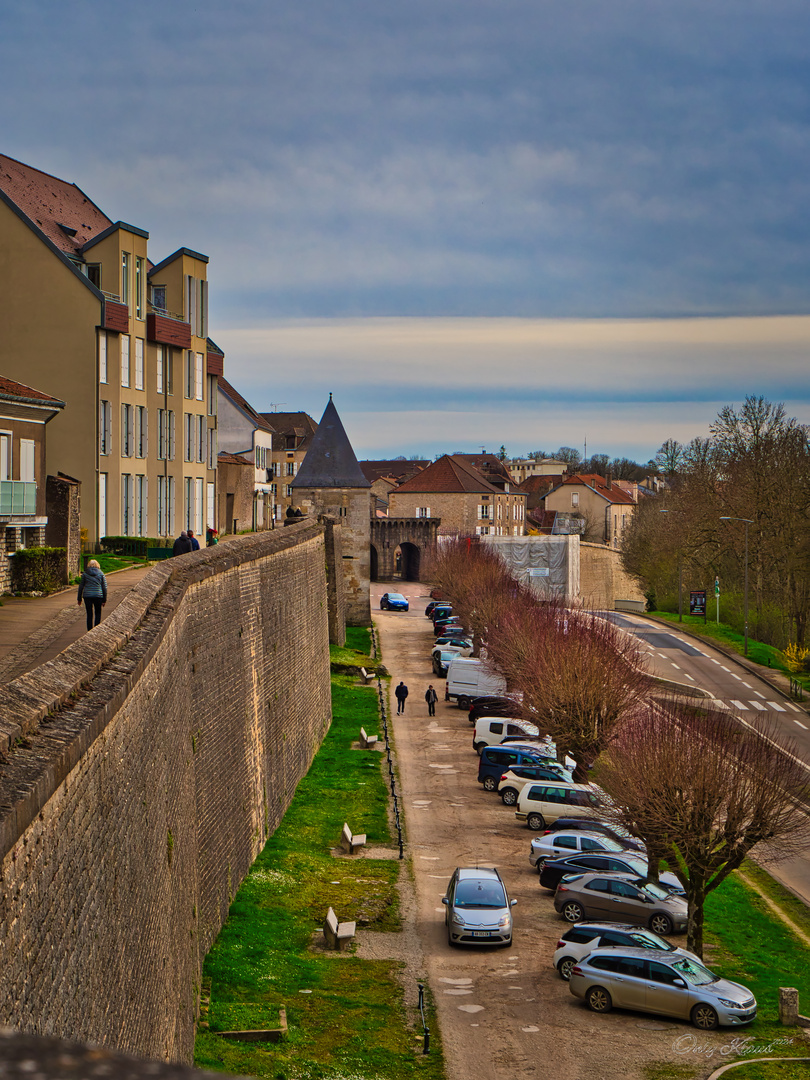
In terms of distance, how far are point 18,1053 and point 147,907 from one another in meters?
9.60

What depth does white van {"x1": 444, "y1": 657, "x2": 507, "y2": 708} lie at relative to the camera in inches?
1836

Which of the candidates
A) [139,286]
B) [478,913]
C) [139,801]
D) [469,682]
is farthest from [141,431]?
[139,801]

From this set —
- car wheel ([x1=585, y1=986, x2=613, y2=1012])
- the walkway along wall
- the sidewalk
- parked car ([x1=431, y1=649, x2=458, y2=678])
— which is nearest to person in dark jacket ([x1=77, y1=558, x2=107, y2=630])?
the sidewalk

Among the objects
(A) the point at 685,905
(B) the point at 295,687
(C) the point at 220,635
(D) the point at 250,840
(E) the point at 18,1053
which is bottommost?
(A) the point at 685,905

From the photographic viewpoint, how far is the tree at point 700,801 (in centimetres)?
2088

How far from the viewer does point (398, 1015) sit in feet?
Result: 54.5

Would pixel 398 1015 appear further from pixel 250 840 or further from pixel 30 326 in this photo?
pixel 30 326

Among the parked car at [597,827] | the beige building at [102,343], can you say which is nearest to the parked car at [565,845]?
the parked car at [597,827]

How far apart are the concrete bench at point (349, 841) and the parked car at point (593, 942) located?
21.8 ft

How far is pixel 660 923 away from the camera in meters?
22.3

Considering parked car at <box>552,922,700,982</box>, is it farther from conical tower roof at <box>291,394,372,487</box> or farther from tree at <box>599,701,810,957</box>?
conical tower roof at <box>291,394,372,487</box>

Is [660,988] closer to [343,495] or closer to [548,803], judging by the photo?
[548,803]

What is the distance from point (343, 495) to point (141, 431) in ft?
78.1

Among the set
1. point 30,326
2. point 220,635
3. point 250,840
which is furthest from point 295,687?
point 30,326
